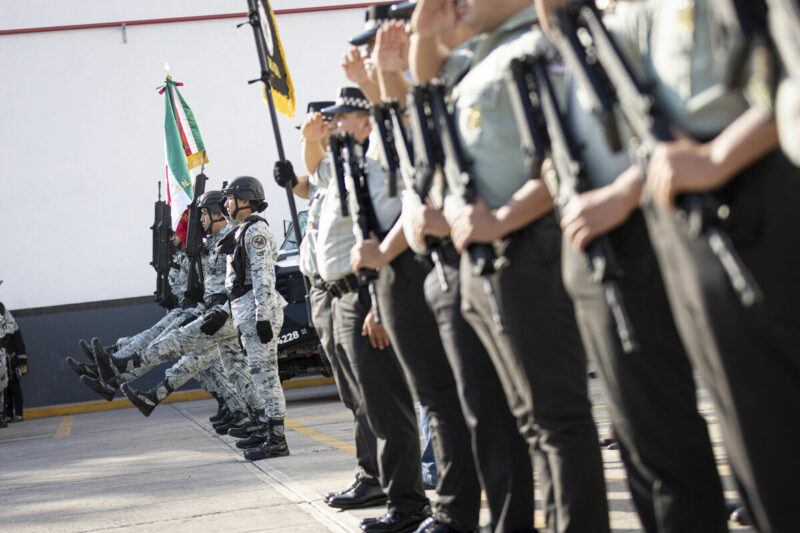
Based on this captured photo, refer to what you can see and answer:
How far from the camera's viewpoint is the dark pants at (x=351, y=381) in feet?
15.8

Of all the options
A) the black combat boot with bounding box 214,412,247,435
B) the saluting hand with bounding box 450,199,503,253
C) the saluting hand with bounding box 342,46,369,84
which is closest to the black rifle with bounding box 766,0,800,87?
the saluting hand with bounding box 450,199,503,253

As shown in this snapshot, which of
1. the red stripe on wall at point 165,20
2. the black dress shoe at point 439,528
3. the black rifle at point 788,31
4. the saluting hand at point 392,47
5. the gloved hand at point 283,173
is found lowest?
the black dress shoe at point 439,528

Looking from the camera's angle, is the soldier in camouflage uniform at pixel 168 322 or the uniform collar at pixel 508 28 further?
the soldier in camouflage uniform at pixel 168 322

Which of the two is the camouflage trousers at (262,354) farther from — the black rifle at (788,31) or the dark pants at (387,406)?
the black rifle at (788,31)

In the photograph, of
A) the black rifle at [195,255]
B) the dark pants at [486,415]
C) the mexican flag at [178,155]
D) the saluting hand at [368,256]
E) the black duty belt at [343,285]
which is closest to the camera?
the dark pants at [486,415]

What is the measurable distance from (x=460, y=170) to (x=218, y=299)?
5693 mm

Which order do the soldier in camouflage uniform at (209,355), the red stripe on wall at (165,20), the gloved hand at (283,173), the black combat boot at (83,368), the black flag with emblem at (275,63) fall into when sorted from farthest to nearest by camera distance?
the red stripe on wall at (165,20) < the black combat boot at (83,368) < the soldier in camouflage uniform at (209,355) < the black flag with emblem at (275,63) < the gloved hand at (283,173)

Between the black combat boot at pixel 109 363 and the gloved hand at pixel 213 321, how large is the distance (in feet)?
4.65

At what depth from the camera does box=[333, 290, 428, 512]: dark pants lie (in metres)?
4.15

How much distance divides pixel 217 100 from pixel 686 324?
1583cm

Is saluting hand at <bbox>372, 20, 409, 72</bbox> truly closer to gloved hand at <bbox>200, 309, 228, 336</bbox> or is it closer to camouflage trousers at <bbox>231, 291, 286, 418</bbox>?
camouflage trousers at <bbox>231, 291, 286, 418</bbox>

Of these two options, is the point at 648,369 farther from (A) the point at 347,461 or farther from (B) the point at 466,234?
(A) the point at 347,461

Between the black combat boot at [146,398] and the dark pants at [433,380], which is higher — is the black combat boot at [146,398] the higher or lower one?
the lower one

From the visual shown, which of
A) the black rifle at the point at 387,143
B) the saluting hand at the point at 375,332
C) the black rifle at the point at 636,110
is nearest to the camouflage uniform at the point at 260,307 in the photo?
the saluting hand at the point at 375,332
